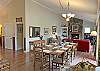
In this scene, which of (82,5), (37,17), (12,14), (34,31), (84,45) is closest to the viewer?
(82,5)

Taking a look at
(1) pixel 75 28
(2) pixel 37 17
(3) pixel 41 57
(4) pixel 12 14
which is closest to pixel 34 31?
(2) pixel 37 17

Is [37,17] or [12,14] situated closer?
[12,14]

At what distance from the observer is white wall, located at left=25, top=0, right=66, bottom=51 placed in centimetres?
1035

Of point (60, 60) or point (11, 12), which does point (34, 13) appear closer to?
point (11, 12)

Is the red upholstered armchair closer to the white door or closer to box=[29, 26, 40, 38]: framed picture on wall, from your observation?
box=[29, 26, 40, 38]: framed picture on wall

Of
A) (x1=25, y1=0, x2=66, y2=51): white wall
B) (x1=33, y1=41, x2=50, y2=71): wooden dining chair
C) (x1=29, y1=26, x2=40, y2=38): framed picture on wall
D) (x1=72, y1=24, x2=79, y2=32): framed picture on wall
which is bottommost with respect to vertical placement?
(x1=33, y1=41, x2=50, y2=71): wooden dining chair

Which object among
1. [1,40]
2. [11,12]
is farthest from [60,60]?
[1,40]

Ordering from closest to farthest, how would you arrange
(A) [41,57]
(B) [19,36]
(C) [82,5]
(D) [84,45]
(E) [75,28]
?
(A) [41,57] → (C) [82,5] → (D) [84,45] → (B) [19,36] → (E) [75,28]

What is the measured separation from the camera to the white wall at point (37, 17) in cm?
1035

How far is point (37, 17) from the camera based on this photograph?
1118cm

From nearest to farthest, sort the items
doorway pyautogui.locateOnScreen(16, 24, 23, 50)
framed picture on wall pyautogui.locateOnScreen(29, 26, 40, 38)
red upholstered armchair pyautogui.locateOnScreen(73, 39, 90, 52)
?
red upholstered armchair pyautogui.locateOnScreen(73, 39, 90, 52) < framed picture on wall pyautogui.locateOnScreen(29, 26, 40, 38) < doorway pyautogui.locateOnScreen(16, 24, 23, 50)

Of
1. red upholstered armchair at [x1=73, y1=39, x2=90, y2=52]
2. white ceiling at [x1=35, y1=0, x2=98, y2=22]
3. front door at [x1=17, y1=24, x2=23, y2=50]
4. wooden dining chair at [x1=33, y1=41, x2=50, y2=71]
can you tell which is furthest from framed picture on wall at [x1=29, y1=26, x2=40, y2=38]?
wooden dining chair at [x1=33, y1=41, x2=50, y2=71]

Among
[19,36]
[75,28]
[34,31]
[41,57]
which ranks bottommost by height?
[41,57]

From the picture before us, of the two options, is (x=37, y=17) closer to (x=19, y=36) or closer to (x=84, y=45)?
(x=19, y=36)
